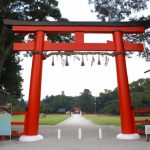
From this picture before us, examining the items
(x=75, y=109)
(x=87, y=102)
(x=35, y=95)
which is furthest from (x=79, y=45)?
(x=87, y=102)

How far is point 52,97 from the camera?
13500cm

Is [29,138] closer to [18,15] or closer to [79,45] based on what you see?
[79,45]

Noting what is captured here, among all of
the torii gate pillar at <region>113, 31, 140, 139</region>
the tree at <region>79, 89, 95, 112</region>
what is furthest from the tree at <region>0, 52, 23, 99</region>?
the tree at <region>79, 89, 95, 112</region>

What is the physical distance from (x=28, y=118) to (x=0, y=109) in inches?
62.5

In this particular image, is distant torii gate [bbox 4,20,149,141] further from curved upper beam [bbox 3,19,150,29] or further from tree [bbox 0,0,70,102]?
tree [bbox 0,0,70,102]

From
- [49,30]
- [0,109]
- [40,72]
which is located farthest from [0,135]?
[49,30]

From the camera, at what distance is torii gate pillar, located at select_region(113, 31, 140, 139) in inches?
541

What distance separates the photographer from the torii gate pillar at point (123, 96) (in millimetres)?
13742

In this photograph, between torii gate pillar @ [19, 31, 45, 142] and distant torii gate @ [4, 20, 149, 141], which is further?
distant torii gate @ [4, 20, 149, 141]

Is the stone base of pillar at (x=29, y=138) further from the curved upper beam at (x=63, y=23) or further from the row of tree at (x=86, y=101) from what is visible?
the row of tree at (x=86, y=101)

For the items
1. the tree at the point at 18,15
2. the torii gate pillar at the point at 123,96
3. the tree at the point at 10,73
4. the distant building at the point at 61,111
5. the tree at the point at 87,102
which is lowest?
the torii gate pillar at the point at 123,96

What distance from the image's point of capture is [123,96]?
14242mm

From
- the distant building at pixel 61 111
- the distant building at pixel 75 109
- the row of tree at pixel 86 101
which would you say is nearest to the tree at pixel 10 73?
the row of tree at pixel 86 101

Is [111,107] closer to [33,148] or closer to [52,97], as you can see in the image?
[52,97]
